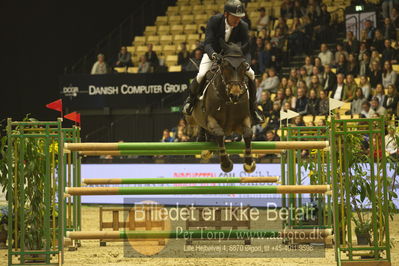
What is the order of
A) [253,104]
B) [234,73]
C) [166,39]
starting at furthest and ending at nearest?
[166,39], [253,104], [234,73]

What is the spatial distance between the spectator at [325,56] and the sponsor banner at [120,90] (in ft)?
10.9

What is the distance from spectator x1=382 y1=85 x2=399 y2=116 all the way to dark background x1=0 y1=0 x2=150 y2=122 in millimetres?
8304

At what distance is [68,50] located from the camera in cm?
1783

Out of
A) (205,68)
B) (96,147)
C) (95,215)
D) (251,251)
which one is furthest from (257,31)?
(96,147)

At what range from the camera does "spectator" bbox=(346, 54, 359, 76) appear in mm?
14062

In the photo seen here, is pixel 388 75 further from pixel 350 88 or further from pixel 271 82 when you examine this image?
pixel 271 82

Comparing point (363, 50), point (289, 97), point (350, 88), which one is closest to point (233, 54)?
point (350, 88)

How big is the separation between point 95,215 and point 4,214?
3917mm

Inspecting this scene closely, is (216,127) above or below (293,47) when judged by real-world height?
below

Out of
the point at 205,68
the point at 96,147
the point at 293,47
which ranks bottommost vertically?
the point at 96,147

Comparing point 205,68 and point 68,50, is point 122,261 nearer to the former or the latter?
point 205,68

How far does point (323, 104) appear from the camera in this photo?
42.9 ft

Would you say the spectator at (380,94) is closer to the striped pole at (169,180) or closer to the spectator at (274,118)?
the spectator at (274,118)

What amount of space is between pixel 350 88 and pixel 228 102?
801cm
